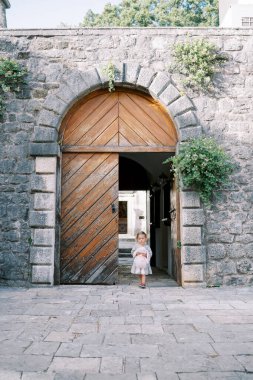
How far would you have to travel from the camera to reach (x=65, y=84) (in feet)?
19.6

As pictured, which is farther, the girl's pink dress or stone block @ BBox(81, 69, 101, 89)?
stone block @ BBox(81, 69, 101, 89)

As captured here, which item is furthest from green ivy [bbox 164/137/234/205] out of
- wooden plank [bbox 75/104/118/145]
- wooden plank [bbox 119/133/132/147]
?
wooden plank [bbox 75/104/118/145]

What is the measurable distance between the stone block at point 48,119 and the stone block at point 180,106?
1.68m

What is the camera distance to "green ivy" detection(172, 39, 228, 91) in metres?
5.93

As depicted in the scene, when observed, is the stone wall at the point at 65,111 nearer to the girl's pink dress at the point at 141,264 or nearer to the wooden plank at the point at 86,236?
the wooden plank at the point at 86,236

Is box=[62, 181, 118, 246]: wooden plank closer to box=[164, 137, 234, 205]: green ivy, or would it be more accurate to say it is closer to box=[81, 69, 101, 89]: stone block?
box=[164, 137, 234, 205]: green ivy

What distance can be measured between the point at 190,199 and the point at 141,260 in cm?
114

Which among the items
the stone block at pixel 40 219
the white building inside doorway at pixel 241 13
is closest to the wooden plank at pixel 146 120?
the stone block at pixel 40 219

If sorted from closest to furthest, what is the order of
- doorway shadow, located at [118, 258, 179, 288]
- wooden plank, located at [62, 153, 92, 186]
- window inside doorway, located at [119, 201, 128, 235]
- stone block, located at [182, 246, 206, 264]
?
1. stone block, located at [182, 246, 206, 264]
2. wooden plank, located at [62, 153, 92, 186]
3. doorway shadow, located at [118, 258, 179, 288]
4. window inside doorway, located at [119, 201, 128, 235]

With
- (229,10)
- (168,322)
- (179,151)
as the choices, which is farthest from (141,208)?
(168,322)

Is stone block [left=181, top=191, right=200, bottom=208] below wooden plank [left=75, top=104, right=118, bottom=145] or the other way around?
below

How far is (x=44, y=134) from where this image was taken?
589 centimetres

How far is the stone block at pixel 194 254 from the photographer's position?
5.71m

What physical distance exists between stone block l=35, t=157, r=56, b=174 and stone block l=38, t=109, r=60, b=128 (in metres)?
0.50
